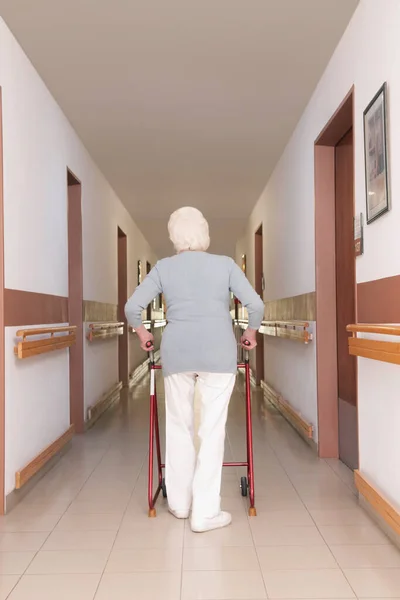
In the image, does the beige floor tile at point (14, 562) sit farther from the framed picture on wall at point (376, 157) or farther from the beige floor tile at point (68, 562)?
the framed picture on wall at point (376, 157)

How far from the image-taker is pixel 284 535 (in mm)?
2836

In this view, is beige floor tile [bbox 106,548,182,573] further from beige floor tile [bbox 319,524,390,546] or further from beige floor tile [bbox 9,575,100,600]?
beige floor tile [bbox 319,524,390,546]

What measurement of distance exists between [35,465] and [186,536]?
4.23ft

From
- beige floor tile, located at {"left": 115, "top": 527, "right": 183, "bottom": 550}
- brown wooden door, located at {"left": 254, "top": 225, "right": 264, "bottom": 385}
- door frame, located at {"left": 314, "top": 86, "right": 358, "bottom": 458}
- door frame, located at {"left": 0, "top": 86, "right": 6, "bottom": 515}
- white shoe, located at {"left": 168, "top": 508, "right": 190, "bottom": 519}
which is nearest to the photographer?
beige floor tile, located at {"left": 115, "top": 527, "right": 183, "bottom": 550}

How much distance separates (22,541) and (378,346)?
6.36ft

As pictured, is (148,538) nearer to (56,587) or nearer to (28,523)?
(56,587)

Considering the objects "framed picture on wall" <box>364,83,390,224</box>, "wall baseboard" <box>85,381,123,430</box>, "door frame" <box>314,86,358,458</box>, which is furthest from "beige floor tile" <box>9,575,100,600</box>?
"wall baseboard" <box>85,381,123,430</box>

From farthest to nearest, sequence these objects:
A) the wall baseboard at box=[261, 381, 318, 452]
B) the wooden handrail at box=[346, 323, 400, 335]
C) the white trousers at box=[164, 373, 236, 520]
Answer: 1. the wall baseboard at box=[261, 381, 318, 452]
2. the white trousers at box=[164, 373, 236, 520]
3. the wooden handrail at box=[346, 323, 400, 335]

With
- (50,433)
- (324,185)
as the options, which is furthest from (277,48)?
(50,433)

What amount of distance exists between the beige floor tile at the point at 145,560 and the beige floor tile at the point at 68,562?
51mm

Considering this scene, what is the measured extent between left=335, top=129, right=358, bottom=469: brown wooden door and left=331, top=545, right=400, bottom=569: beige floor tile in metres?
1.35

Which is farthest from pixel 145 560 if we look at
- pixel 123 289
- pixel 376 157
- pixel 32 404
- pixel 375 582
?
pixel 123 289

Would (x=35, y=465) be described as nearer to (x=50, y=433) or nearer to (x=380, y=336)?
(x=50, y=433)

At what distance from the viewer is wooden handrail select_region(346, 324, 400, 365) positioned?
8.00ft
